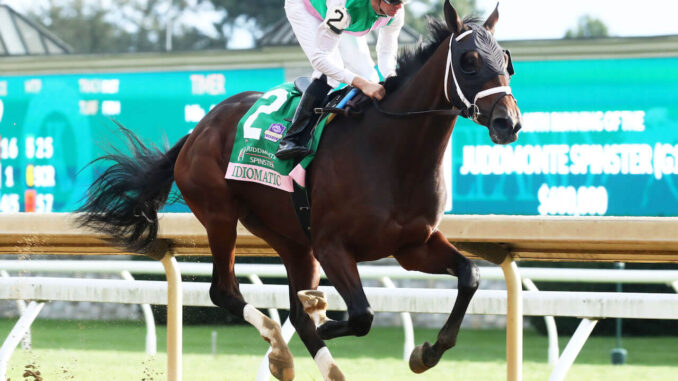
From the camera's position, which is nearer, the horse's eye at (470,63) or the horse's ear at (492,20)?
the horse's eye at (470,63)

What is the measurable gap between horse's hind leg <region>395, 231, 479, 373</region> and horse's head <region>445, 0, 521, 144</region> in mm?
481

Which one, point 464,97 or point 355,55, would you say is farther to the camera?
point 355,55

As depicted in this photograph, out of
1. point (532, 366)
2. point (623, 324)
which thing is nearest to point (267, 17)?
point (623, 324)

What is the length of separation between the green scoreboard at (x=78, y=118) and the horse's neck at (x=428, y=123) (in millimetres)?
6230

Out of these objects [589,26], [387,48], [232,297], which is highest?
[589,26]

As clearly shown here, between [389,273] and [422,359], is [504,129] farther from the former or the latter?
[389,273]

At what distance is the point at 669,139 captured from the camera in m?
8.68

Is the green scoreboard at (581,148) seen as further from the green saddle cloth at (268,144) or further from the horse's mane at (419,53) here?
the horse's mane at (419,53)

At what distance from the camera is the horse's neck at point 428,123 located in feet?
10.8

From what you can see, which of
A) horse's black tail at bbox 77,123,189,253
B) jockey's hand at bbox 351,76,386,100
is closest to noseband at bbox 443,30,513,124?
jockey's hand at bbox 351,76,386,100

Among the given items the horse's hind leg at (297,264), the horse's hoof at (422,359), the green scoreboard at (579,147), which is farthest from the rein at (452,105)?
the green scoreboard at (579,147)

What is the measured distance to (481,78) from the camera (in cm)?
311

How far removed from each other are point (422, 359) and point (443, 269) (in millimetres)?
300

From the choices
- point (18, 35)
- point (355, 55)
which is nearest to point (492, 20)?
point (355, 55)
